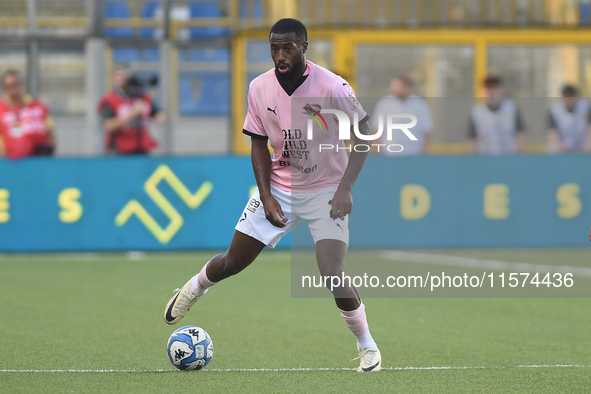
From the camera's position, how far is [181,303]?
20.9ft

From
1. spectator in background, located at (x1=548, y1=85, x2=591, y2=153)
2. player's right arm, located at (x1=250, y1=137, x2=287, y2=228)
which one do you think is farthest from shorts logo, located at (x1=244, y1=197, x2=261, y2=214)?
spectator in background, located at (x1=548, y1=85, x2=591, y2=153)

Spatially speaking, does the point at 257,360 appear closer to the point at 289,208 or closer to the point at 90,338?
the point at 289,208

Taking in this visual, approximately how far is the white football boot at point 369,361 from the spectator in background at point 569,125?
8.79 m

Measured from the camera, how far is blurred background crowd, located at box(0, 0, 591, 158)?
46.1 feet

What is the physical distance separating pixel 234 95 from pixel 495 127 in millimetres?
6282

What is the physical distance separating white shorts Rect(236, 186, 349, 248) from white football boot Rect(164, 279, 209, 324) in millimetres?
608

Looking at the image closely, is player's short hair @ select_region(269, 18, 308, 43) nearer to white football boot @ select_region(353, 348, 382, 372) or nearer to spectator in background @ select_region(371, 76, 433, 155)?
white football boot @ select_region(353, 348, 382, 372)

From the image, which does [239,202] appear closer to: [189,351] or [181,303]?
Result: [181,303]

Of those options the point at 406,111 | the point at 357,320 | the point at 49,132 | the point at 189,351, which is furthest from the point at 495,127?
the point at 189,351

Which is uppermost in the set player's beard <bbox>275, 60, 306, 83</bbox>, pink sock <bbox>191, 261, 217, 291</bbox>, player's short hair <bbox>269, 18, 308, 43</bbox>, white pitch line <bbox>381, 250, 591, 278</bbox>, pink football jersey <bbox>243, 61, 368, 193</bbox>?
player's short hair <bbox>269, 18, 308, 43</bbox>

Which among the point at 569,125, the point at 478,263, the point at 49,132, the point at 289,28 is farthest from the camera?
the point at 569,125

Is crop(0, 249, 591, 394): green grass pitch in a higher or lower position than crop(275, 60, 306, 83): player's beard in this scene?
lower

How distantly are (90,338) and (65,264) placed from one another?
502 centimetres

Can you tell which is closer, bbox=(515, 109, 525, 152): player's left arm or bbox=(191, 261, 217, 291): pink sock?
bbox=(191, 261, 217, 291): pink sock
